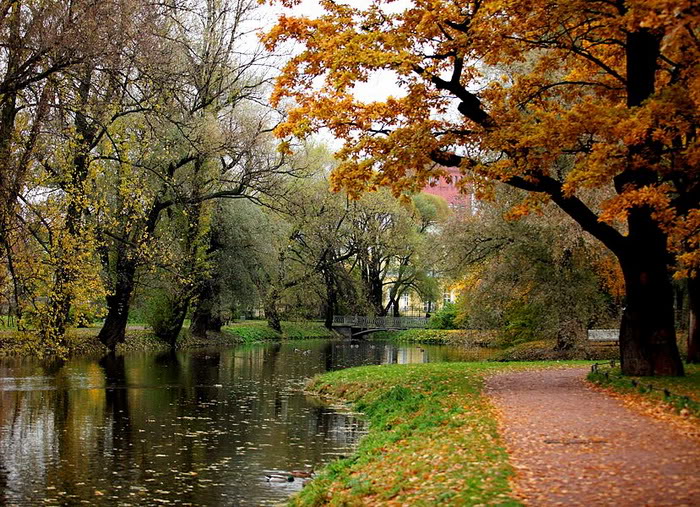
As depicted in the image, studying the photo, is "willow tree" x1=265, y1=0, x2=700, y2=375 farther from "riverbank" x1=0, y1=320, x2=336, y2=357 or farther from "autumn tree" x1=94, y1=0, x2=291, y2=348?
"autumn tree" x1=94, y1=0, x2=291, y2=348

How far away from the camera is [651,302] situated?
1764cm

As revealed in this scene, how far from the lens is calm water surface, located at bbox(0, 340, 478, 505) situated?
1140cm

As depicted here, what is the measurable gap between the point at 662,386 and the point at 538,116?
6.02m

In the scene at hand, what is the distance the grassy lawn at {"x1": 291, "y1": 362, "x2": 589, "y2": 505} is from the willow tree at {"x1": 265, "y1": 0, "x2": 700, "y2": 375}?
179 inches

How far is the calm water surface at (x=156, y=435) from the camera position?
11398 millimetres

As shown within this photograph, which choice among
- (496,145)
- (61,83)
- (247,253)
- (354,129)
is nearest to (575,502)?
(496,145)

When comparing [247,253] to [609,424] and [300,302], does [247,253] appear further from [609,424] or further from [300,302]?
[609,424]

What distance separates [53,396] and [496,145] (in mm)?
12818

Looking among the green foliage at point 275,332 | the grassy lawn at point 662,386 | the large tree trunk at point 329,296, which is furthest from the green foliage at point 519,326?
the green foliage at point 275,332

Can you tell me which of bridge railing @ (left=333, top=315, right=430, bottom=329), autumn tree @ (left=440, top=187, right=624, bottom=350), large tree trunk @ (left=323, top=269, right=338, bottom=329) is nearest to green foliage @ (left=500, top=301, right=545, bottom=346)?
autumn tree @ (left=440, top=187, right=624, bottom=350)

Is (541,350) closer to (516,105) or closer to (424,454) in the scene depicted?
(516,105)

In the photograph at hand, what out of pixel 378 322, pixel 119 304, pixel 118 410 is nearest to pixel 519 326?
pixel 119 304

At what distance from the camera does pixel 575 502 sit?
7.74 metres

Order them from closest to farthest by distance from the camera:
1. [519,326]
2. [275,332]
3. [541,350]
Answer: [541,350]
[519,326]
[275,332]
